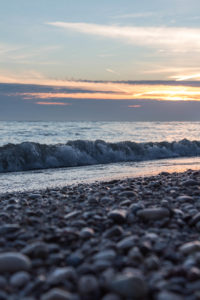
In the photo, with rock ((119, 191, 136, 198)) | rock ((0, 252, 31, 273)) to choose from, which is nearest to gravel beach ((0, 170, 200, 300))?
rock ((0, 252, 31, 273))

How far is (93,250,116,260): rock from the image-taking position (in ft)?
8.12

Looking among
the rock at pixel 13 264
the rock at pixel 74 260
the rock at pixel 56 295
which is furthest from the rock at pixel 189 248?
the rock at pixel 13 264

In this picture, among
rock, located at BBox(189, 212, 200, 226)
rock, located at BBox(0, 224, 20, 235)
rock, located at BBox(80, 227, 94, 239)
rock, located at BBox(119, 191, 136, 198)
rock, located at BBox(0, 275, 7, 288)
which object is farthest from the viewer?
rock, located at BBox(119, 191, 136, 198)

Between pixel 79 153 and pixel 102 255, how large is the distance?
11.9 metres

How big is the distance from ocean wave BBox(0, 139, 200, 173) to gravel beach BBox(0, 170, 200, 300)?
8.66 metres

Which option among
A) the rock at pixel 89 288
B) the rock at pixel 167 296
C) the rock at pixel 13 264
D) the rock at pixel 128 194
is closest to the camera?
the rock at pixel 167 296

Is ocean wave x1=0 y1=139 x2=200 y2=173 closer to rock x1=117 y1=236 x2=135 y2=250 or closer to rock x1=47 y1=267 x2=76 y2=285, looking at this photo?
rock x1=117 y1=236 x2=135 y2=250

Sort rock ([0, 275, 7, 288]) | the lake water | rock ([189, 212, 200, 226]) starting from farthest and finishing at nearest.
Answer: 1. the lake water
2. rock ([189, 212, 200, 226])
3. rock ([0, 275, 7, 288])

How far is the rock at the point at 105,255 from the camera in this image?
2.47 metres

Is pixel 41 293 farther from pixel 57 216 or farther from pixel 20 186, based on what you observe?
pixel 20 186

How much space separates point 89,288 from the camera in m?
2.03

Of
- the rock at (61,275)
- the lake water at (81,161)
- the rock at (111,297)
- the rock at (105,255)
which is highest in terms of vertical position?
the lake water at (81,161)

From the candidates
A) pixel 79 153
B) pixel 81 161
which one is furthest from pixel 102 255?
pixel 79 153

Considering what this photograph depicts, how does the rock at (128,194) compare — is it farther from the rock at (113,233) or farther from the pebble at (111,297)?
the pebble at (111,297)
